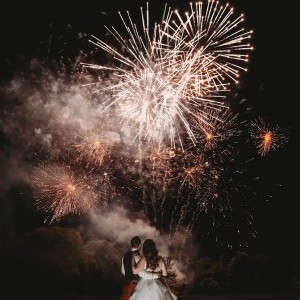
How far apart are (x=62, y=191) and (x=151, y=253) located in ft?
24.1

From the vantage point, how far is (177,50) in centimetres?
950

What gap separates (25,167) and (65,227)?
229 centimetres

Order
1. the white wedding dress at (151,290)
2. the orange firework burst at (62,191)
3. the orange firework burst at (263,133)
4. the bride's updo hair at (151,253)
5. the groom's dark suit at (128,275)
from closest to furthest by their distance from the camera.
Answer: the bride's updo hair at (151,253) < the white wedding dress at (151,290) < the groom's dark suit at (128,275) < the orange firework burst at (263,133) < the orange firework burst at (62,191)

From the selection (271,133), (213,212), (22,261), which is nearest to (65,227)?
(22,261)

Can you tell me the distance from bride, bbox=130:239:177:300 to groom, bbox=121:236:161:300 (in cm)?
10

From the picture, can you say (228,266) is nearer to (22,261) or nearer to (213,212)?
(213,212)

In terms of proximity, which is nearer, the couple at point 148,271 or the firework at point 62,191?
the couple at point 148,271

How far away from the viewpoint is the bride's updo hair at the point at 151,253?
5.52m

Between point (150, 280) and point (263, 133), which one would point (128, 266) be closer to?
point (150, 280)

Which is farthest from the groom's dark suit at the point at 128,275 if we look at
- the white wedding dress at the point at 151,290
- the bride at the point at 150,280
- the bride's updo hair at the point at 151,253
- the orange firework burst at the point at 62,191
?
the orange firework burst at the point at 62,191

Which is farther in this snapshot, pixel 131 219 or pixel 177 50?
pixel 131 219

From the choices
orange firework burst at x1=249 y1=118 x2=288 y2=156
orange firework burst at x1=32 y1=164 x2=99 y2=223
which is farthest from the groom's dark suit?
orange firework burst at x1=249 y1=118 x2=288 y2=156

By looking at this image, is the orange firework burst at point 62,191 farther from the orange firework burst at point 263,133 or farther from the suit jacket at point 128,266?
the suit jacket at point 128,266

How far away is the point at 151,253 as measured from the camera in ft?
18.2
